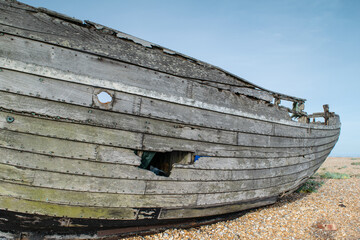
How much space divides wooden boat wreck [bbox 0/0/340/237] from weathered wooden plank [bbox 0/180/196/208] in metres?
0.01

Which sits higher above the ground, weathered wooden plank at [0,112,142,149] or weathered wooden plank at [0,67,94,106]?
weathered wooden plank at [0,67,94,106]

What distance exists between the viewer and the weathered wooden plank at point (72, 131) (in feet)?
7.53

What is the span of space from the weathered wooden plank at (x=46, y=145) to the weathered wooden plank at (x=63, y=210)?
24.3 inches

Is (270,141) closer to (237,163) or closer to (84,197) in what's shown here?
(237,163)

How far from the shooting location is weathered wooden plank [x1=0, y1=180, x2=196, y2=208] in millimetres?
2389

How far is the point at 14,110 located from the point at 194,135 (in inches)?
86.0

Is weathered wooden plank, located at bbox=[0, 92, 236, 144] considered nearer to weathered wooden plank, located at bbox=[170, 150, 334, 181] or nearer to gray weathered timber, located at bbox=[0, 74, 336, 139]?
gray weathered timber, located at bbox=[0, 74, 336, 139]

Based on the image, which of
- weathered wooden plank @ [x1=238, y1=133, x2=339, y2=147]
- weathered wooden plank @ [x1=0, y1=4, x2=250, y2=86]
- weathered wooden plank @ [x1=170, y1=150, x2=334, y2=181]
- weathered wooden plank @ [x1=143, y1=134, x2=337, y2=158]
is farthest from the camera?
weathered wooden plank @ [x1=238, y1=133, x2=339, y2=147]

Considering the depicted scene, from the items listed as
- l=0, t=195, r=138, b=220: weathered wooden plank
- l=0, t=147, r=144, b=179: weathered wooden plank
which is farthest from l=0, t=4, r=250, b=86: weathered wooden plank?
l=0, t=195, r=138, b=220: weathered wooden plank

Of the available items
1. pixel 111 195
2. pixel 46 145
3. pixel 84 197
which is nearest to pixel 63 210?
pixel 84 197

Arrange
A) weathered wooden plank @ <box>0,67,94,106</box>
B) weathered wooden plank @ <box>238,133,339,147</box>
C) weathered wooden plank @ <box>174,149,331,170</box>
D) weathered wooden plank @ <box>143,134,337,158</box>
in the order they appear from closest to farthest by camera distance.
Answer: weathered wooden plank @ <box>0,67,94,106</box>, weathered wooden plank @ <box>143,134,337,158</box>, weathered wooden plank @ <box>174,149,331,170</box>, weathered wooden plank @ <box>238,133,339,147</box>

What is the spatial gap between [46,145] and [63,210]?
831 mm

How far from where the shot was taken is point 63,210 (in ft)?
8.42

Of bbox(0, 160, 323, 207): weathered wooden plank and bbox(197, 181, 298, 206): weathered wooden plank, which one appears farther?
bbox(197, 181, 298, 206): weathered wooden plank
